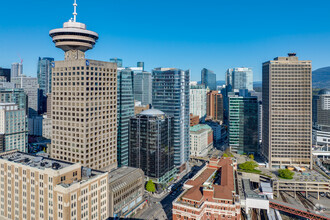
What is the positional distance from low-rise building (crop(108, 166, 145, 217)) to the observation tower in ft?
225

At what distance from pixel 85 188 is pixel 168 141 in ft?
273

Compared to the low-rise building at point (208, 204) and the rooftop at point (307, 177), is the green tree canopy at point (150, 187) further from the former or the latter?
the rooftop at point (307, 177)

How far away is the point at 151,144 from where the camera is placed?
16600 centimetres

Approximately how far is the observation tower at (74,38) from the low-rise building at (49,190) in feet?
201

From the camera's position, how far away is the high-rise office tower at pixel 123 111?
176 meters

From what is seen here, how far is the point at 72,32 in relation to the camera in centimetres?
13962

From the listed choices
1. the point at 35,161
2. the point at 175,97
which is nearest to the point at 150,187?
the point at 175,97

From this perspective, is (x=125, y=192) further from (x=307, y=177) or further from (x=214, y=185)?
(x=307, y=177)

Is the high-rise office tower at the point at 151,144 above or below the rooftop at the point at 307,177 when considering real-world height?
above

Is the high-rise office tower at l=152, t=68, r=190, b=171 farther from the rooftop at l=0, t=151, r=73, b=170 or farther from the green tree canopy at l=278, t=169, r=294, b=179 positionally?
the rooftop at l=0, t=151, r=73, b=170

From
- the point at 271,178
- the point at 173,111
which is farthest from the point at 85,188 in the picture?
Answer: the point at 271,178

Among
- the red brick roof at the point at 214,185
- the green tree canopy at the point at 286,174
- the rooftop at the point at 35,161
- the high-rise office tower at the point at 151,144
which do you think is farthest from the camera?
the green tree canopy at the point at 286,174

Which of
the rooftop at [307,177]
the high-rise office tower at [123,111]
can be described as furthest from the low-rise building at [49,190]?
the rooftop at [307,177]

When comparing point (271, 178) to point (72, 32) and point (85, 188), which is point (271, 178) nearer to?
point (85, 188)
